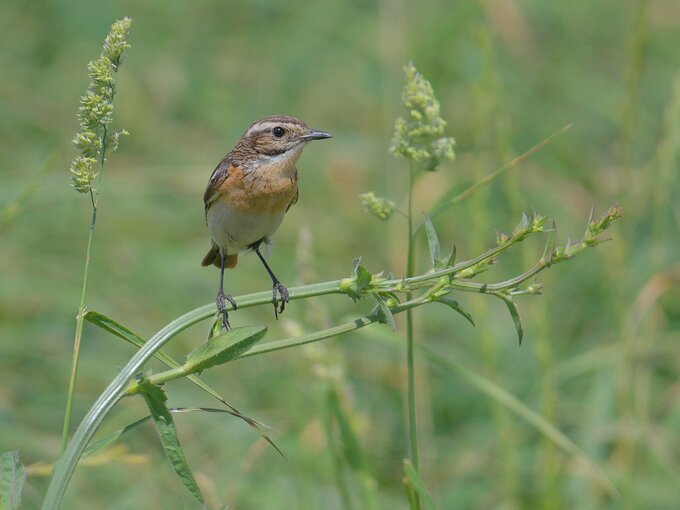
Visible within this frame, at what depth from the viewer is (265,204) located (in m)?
3.93

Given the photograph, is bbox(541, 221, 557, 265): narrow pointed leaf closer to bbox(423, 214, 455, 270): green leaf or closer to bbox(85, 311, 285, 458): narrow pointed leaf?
bbox(423, 214, 455, 270): green leaf

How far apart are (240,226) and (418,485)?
1.82 m

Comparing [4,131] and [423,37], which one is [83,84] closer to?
[4,131]

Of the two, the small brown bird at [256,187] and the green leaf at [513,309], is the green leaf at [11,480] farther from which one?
the small brown bird at [256,187]

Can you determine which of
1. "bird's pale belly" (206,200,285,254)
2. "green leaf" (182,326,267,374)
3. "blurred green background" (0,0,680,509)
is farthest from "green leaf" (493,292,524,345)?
"bird's pale belly" (206,200,285,254)

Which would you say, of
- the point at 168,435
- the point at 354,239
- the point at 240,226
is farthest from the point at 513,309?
the point at 354,239

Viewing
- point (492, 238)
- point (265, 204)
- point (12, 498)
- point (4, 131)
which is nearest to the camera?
point (12, 498)

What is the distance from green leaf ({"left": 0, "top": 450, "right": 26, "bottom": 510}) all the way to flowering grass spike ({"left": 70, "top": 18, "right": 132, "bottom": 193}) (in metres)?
0.50

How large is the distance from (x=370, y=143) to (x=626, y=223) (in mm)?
4747

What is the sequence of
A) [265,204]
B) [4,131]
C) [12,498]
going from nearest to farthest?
1. [12,498]
2. [265,204]
3. [4,131]

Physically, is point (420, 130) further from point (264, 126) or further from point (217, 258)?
point (217, 258)

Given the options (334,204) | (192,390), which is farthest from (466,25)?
(192,390)

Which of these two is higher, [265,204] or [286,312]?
[265,204]

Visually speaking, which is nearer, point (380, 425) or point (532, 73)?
point (380, 425)
